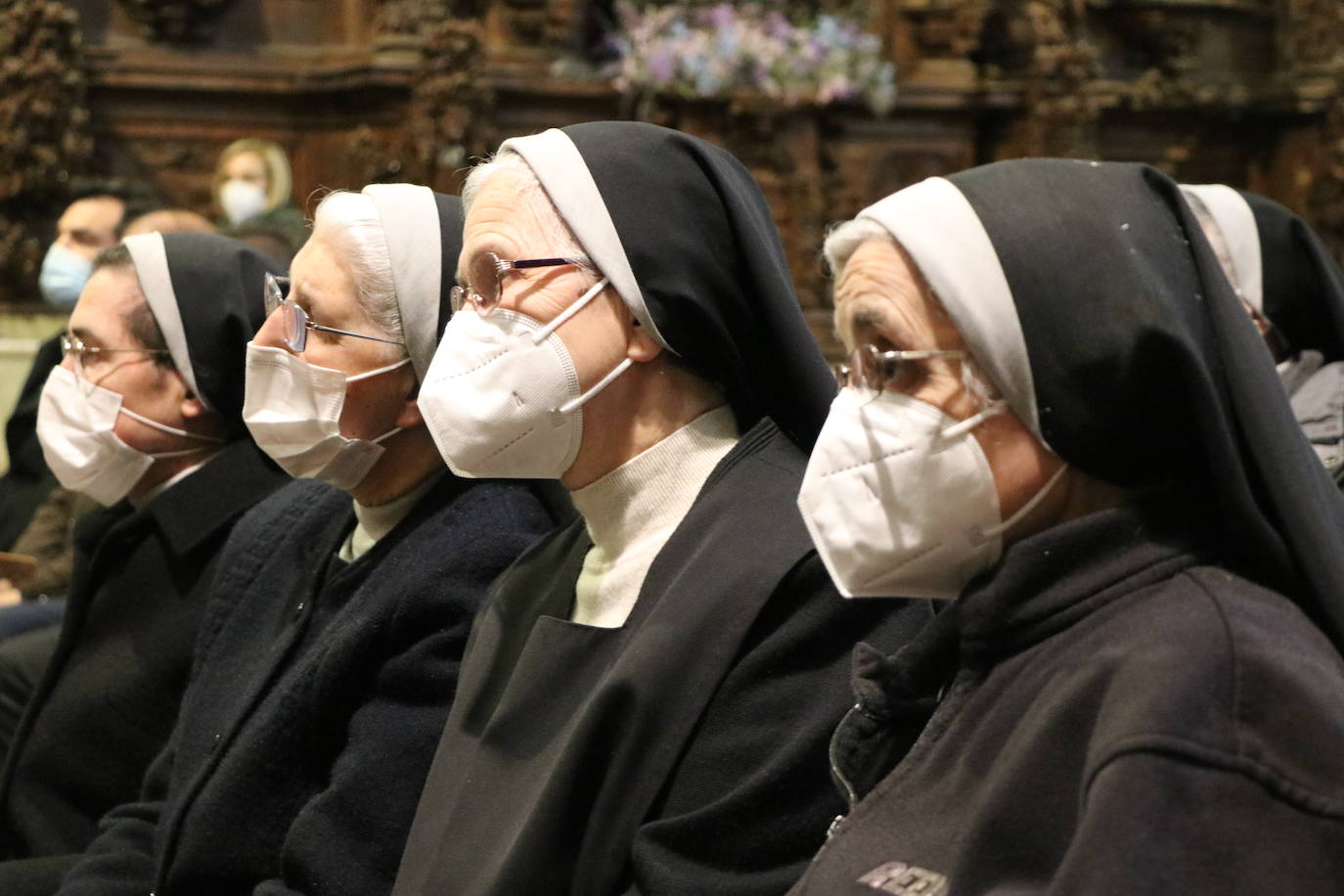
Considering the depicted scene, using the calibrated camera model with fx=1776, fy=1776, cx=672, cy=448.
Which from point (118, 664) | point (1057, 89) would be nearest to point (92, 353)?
point (118, 664)

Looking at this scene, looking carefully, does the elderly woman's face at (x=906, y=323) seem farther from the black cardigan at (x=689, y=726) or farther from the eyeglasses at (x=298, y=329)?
the eyeglasses at (x=298, y=329)

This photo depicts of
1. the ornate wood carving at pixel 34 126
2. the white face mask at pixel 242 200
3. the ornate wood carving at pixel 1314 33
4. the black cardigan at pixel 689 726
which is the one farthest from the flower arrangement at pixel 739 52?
the black cardigan at pixel 689 726

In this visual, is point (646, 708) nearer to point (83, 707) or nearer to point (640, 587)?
point (640, 587)

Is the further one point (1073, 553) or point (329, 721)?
point (329, 721)

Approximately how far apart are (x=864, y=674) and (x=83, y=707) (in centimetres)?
239

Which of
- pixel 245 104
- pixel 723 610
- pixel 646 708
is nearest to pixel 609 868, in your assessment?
pixel 646 708

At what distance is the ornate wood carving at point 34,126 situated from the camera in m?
7.42

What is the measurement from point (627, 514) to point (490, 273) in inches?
17.4

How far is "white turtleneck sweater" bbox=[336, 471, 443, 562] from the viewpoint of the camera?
132 inches

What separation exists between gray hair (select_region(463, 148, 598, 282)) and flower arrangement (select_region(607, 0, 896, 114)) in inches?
199

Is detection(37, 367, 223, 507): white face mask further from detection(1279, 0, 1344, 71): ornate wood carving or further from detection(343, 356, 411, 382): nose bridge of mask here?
detection(1279, 0, 1344, 71): ornate wood carving

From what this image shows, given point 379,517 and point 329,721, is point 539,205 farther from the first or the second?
point 329,721

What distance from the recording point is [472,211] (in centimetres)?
289

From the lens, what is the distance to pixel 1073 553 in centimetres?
189
